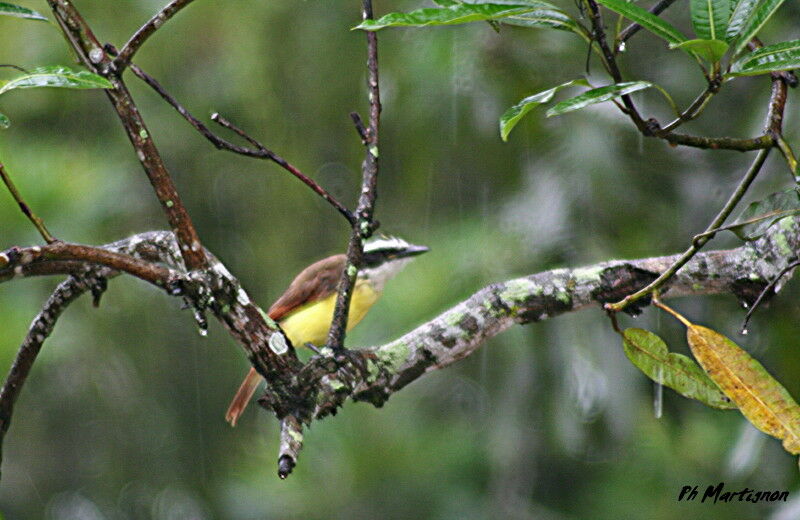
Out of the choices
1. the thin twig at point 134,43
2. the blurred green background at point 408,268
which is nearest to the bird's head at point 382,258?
the blurred green background at point 408,268

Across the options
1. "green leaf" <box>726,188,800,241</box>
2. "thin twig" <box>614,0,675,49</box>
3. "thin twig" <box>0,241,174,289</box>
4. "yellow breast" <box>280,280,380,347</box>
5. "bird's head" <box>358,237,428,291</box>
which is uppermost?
"thin twig" <box>614,0,675,49</box>

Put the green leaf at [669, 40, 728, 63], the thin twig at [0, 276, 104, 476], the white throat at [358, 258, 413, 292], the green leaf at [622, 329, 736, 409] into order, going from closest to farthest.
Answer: the green leaf at [669, 40, 728, 63]
the green leaf at [622, 329, 736, 409]
the thin twig at [0, 276, 104, 476]
the white throat at [358, 258, 413, 292]

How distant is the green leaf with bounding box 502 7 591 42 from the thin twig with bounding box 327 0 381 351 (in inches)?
9.1

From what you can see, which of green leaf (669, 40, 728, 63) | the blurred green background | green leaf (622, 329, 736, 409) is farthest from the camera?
the blurred green background

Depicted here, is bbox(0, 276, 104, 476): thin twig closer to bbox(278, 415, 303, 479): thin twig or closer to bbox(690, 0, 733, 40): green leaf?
bbox(278, 415, 303, 479): thin twig

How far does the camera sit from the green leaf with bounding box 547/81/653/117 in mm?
1026

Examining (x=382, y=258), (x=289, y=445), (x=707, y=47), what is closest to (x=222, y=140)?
(x=289, y=445)

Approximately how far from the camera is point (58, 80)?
1.04 meters

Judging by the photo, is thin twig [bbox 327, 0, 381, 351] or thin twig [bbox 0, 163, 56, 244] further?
thin twig [bbox 327, 0, 381, 351]

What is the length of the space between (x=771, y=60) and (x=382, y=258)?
54.5 inches

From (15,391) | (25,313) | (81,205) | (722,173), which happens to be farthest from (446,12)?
(25,313)

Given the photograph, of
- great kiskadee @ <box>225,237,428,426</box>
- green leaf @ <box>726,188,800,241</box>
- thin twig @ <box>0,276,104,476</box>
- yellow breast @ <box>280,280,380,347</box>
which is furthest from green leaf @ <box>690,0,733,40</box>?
yellow breast @ <box>280,280,380,347</box>

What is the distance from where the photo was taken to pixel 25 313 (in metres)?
3.48

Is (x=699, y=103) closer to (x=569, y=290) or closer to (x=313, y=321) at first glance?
(x=569, y=290)
